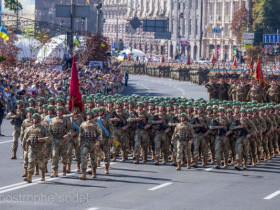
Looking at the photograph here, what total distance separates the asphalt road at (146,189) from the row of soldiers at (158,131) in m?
0.52

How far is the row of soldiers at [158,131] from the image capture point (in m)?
23.6

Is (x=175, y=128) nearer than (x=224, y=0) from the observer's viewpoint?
Yes

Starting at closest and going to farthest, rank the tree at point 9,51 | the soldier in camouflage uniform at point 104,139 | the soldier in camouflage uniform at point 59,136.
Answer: the soldier in camouflage uniform at point 59,136, the soldier in camouflage uniform at point 104,139, the tree at point 9,51

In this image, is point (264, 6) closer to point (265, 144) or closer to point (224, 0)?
point (224, 0)

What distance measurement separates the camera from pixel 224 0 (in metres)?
130

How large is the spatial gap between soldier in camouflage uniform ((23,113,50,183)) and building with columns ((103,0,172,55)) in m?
117

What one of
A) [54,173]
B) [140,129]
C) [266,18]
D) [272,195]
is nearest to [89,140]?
[54,173]

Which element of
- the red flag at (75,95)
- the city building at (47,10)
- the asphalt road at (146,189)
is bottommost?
the asphalt road at (146,189)

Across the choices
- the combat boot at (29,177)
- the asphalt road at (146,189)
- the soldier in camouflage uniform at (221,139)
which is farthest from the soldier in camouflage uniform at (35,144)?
the soldier in camouflage uniform at (221,139)

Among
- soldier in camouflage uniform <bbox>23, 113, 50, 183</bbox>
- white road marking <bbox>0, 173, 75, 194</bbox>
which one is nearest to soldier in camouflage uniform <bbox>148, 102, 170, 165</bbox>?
white road marking <bbox>0, 173, 75, 194</bbox>

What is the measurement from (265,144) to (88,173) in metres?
7.09

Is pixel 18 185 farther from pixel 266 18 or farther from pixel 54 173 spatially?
pixel 266 18

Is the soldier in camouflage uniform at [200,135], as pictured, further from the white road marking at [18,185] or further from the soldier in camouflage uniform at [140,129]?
the white road marking at [18,185]

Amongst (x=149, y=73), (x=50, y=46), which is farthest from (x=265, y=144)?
(x=149, y=73)
